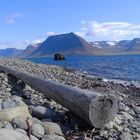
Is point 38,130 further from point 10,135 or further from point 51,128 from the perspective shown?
point 10,135

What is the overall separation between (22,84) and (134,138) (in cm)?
771

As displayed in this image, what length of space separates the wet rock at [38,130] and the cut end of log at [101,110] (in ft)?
3.71

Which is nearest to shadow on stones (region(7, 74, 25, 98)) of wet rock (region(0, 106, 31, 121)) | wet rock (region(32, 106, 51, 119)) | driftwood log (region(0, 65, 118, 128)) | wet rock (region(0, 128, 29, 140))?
wet rock (region(32, 106, 51, 119))

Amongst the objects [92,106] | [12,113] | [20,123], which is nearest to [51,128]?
[20,123]

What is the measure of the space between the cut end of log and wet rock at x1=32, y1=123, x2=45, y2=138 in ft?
3.71

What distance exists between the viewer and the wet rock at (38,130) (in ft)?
23.0

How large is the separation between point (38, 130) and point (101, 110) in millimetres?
1490

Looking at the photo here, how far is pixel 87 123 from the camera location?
8.18m

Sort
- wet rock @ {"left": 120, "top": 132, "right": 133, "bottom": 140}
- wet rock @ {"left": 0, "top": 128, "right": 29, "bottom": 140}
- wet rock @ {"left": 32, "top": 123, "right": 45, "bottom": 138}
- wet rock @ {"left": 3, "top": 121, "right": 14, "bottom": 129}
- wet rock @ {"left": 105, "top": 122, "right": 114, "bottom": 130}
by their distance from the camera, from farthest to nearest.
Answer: wet rock @ {"left": 105, "top": 122, "right": 114, "bottom": 130} < wet rock @ {"left": 120, "top": 132, "right": 133, "bottom": 140} < wet rock @ {"left": 32, "top": 123, "right": 45, "bottom": 138} < wet rock @ {"left": 3, "top": 121, "right": 14, "bottom": 129} < wet rock @ {"left": 0, "top": 128, "right": 29, "bottom": 140}

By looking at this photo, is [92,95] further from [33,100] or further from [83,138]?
[33,100]

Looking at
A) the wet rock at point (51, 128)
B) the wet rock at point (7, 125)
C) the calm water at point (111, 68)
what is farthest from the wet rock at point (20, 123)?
the calm water at point (111, 68)

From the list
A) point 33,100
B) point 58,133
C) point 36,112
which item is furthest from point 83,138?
point 33,100

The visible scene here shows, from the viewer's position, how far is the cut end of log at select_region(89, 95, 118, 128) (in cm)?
777

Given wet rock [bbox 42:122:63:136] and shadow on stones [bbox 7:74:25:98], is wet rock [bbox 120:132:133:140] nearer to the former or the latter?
wet rock [bbox 42:122:63:136]
